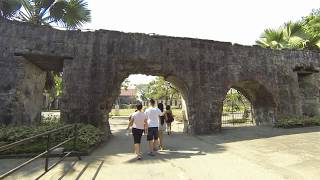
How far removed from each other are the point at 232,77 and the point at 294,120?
4063 mm

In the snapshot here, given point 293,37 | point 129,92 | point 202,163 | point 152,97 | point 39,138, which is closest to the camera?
point 202,163

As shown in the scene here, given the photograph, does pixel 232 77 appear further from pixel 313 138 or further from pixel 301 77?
pixel 301 77

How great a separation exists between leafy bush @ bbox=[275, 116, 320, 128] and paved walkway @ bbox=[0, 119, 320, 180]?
4.13m

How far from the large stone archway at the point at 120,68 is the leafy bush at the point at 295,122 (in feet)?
1.52

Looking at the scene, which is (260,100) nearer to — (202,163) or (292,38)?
(292,38)

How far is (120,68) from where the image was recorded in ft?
40.9

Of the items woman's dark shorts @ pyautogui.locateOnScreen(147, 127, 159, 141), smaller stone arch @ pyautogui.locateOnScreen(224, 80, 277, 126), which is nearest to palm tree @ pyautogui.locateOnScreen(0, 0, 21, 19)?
woman's dark shorts @ pyautogui.locateOnScreen(147, 127, 159, 141)

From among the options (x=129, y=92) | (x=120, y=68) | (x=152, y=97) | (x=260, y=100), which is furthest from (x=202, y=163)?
(x=129, y=92)

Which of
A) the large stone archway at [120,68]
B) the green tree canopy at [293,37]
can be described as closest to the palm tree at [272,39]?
the green tree canopy at [293,37]

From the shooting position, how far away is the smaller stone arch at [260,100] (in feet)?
50.1

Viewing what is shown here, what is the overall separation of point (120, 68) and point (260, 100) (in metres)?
8.25

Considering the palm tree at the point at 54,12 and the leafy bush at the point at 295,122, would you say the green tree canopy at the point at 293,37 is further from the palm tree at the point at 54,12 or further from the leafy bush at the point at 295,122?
the palm tree at the point at 54,12

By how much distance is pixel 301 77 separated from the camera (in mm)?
17734

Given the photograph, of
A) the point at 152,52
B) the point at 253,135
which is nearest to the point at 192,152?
the point at 253,135
